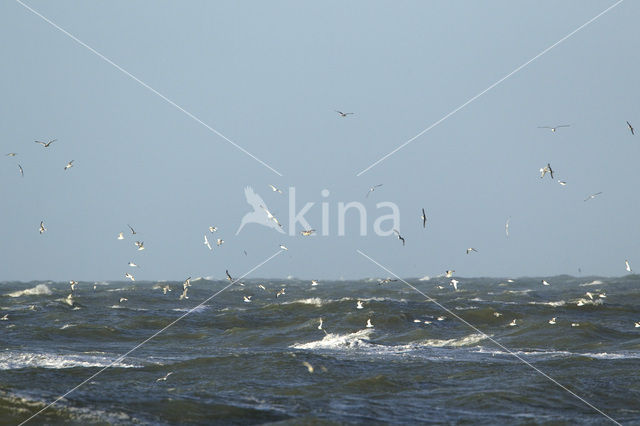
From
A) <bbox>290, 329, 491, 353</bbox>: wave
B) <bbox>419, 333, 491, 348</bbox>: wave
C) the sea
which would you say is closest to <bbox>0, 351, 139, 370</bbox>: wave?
the sea

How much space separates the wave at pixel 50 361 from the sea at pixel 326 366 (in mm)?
56

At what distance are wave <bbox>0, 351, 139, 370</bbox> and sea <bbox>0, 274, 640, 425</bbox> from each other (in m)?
0.06

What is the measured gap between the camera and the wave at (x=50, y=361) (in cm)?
2222

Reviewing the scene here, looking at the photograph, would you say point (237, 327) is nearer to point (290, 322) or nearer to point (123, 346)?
point (290, 322)

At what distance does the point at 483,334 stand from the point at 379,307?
28.7ft

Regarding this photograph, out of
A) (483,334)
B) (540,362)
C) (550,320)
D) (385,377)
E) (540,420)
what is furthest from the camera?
(550,320)

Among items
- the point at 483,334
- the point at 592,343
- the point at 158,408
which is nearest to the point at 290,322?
the point at 483,334

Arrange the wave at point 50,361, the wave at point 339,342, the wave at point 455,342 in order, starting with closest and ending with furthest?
the wave at point 50,361
the wave at point 339,342
the wave at point 455,342

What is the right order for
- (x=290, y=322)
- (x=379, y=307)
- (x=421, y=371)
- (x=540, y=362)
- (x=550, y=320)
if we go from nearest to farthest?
(x=421, y=371)
(x=540, y=362)
(x=550, y=320)
(x=290, y=322)
(x=379, y=307)

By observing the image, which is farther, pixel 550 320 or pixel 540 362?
pixel 550 320

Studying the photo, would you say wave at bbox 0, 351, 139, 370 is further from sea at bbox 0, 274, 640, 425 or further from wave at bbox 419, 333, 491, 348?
wave at bbox 419, 333, 491, 348

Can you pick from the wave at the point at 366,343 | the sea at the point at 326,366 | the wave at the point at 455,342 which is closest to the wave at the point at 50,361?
the sea at the point at 326,366

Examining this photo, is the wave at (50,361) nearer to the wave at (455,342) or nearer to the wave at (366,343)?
the wave at (366,343)

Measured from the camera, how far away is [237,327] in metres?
34.0
